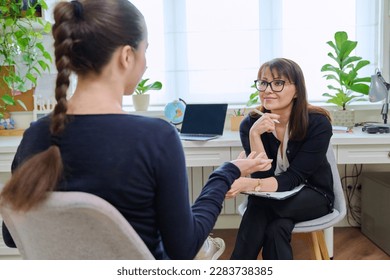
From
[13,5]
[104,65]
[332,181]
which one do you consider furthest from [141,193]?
[13,5]

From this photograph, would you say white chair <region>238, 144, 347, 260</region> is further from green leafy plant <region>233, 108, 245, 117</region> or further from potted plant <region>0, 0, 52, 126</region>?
potted plant <region>0, 0, 52, 126</region>

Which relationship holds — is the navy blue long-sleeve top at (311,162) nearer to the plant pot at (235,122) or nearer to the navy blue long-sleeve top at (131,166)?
the plant pot at (235,122)

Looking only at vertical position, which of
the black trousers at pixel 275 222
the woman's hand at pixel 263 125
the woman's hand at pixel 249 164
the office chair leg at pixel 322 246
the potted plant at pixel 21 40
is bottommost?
the office chair leg at pixel 322 246

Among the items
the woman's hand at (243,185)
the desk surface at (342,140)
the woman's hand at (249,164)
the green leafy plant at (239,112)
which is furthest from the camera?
the green leafy plant at (239,112)

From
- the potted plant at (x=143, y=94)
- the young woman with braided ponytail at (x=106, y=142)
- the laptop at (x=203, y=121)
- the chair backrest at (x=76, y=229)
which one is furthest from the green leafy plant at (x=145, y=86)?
the chair backrest at (x=76, y=229)

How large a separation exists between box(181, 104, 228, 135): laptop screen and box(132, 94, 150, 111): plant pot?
360 mm

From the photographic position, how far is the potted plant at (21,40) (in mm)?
2191

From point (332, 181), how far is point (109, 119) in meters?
1.20

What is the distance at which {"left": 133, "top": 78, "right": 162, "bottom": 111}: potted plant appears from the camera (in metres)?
2.44

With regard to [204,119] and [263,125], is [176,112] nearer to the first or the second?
[204,119]

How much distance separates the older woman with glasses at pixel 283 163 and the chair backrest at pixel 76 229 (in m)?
0.80

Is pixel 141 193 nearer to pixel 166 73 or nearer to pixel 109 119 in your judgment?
pixel 109 119

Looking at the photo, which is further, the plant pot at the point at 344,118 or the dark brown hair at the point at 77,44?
the plant pot at the point at 344,118

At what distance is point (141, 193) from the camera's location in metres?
0.73
